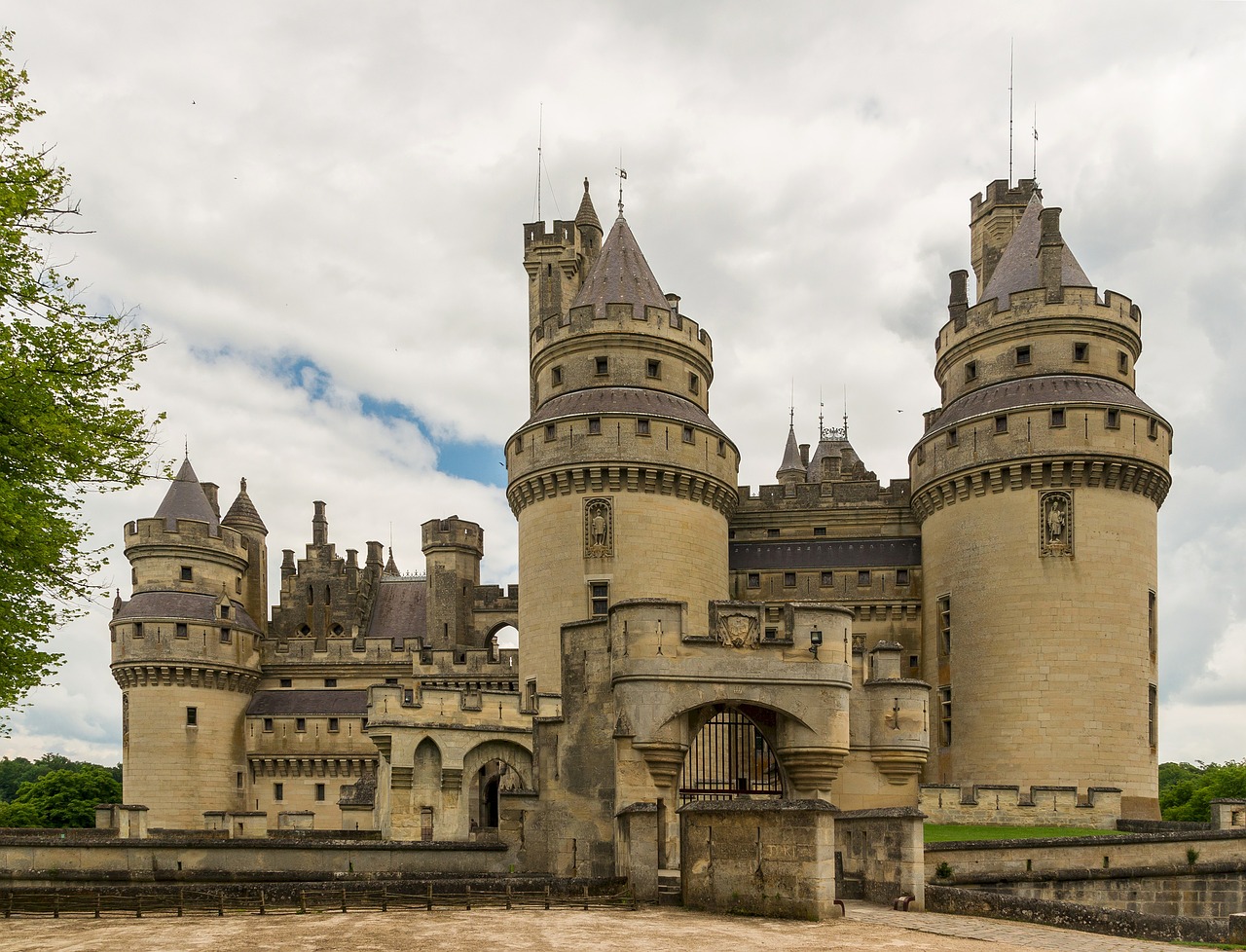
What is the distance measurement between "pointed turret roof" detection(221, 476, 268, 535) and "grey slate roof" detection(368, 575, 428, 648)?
6.39 m

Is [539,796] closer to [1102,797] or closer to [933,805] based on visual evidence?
[933,805]

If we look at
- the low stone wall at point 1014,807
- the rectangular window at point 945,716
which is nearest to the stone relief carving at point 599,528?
the rectangular window at point 945,716

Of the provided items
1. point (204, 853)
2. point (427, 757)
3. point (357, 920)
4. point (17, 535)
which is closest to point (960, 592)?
point (427, 757)

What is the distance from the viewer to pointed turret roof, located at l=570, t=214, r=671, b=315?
43.3 meters

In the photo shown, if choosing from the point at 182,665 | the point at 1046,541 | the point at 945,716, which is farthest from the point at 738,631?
the point at 182,665

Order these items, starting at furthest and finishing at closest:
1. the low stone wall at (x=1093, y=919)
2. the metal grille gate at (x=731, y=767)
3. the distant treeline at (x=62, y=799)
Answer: the distant treeline at (x=62, y=799) < the metal grille gate at (x=731, y=767) < the low stone wall at (x=1093, y=919)

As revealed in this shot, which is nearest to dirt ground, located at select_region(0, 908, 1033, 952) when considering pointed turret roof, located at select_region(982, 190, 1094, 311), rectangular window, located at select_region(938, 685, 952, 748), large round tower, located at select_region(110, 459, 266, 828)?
rectangular window, located at select_region(938, 685, 952, 748)

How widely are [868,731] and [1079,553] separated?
13.9 metres

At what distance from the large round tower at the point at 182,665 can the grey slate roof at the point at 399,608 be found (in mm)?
6058

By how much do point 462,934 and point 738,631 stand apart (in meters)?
10.1

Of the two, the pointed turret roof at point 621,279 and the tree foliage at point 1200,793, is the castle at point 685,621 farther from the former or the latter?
the tree foliage at point 1200,793

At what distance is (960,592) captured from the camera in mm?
40656

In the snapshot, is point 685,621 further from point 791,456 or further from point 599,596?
point 791,456

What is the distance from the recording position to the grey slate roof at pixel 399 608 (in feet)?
187
